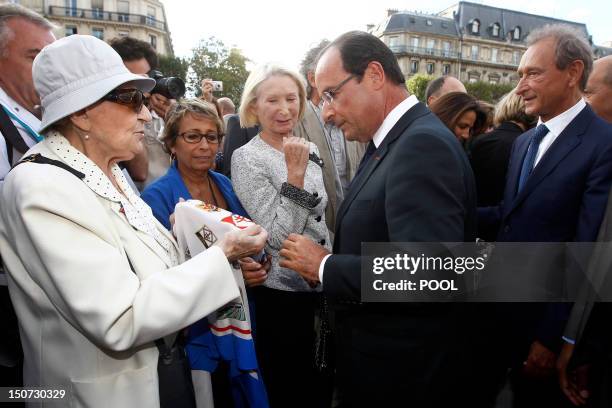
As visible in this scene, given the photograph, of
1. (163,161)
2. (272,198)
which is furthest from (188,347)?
(163,161)

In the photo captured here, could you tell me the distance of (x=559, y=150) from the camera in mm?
2277

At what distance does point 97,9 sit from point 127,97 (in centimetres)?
5965

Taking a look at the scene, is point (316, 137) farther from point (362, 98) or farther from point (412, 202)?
point (412, 202)

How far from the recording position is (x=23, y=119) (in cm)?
242

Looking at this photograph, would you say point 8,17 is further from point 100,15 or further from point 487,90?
point 487,90

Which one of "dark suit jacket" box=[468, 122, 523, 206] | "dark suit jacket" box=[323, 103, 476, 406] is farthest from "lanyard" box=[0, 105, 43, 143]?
"dark suit jacket" box=[468, 122, 523, 206]

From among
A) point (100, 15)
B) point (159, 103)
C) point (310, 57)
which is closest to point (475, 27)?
point (100, 15)

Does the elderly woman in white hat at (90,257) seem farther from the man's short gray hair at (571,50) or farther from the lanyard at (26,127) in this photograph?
the man's short gray hair at (571,50)

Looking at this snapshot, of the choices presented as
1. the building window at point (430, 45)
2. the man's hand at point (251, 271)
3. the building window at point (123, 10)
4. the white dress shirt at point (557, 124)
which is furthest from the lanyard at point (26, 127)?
the building window at point (430, 45)

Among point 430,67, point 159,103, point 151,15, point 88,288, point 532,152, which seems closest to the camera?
point 88,288

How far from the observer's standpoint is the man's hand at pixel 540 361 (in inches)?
89.2

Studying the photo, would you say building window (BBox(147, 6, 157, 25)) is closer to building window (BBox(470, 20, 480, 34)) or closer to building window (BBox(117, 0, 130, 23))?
building window (BBox(117, 0, 130, 23))

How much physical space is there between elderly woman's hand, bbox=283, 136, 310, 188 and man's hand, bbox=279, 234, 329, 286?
65 cm

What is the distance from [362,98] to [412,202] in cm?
63
